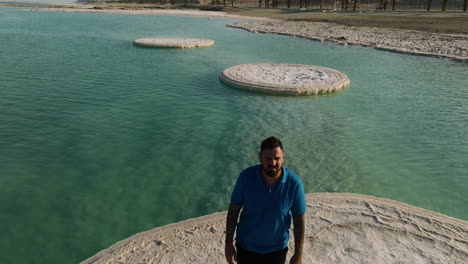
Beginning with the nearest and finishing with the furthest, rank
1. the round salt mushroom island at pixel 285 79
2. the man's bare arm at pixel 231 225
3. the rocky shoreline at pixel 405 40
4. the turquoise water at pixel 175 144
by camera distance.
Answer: the man's bare arm at pixel 231 225 → the turquoise water at pixel 175 144 → the round salt mushroom island at pixel 285 79 → the rocky shoreline at pixel 405 40

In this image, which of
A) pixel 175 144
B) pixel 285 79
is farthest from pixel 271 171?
pixel 285 79

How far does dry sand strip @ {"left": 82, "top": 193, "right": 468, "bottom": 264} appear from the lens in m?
4.83

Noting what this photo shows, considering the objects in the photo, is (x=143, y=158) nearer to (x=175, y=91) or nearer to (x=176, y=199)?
(x=176, y=199)

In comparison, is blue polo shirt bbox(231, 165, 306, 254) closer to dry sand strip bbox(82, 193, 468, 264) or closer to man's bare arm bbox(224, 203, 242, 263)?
man's bare arm bbox(224, 203, 242, 263)

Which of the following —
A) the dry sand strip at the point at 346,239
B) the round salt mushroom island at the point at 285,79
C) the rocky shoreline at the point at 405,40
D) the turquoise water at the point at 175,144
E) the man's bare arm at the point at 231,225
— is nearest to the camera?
the man's bare arm at the point at 231,225

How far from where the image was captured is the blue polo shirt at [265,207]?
2.92 metres

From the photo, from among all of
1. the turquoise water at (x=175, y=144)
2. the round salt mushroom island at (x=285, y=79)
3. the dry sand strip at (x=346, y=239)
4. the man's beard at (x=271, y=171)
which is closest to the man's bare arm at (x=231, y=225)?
the man's beard at (x=271, y=171)

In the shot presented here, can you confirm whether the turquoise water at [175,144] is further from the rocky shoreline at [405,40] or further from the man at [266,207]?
the rocky shoreline at [405,40]

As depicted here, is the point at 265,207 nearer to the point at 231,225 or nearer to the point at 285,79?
the point at 231,225

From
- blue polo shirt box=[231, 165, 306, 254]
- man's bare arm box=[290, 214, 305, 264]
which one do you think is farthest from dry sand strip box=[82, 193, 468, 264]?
blue polo shirt box=[231, 165, 306, 254]

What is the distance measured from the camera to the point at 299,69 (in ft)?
56.9

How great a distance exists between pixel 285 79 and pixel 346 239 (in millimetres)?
10669

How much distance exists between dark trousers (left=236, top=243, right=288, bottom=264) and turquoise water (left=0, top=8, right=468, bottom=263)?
121 inches

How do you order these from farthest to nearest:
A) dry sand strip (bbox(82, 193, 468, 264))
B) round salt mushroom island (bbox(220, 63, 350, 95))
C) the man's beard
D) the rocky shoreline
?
1. the rocky shoreline
2. round salt mushroom island (bbox(220, 63, 350, 95))
3. dry sand strip (bbox(82, 193, 468, 264))
4. the man's beard
